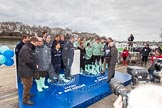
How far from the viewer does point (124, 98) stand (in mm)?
1098

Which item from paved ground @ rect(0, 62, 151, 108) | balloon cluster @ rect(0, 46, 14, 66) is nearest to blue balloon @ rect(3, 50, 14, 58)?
balloon cluster @ rect(0, 46, 14, 66)

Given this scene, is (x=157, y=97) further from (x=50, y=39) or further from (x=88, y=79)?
(x=88, y=79)

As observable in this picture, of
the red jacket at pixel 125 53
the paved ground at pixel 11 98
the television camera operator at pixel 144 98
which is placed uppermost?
the television camera operator at pixel 144 98

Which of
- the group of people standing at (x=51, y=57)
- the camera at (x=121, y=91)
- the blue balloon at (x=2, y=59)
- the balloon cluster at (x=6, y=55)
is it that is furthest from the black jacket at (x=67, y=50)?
the camera at (x=121, y=91)

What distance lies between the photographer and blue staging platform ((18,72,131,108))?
463 centimetres

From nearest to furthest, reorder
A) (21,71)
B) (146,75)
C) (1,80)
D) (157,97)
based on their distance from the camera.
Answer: (157,97)
(146,75)
(21,71)
(1,80)

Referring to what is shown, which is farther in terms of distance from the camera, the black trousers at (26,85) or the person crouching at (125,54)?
the person crouching at (125,54)

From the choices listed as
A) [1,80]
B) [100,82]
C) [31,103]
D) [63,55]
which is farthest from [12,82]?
[100,82]

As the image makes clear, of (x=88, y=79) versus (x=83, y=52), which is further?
(x=83, y=52)

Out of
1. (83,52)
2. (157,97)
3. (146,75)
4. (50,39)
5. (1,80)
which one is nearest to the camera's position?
(157,97)

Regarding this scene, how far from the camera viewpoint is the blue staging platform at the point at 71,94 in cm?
463

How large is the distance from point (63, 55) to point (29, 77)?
8.36ft

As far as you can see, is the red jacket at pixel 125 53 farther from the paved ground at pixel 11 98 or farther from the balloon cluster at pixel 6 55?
the balloon cluster at pixel 6 55

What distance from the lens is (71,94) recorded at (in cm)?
531
